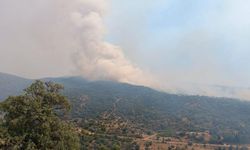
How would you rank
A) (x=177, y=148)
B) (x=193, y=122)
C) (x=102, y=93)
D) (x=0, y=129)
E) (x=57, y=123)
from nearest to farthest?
(x=0, y=129), (x=57, y=123), (x=177, y=148), (x=193, y=122), (x=102, y=93)

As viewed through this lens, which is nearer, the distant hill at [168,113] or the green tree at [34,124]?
the green tree at [34,124]

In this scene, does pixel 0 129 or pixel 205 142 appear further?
pixel 205 142

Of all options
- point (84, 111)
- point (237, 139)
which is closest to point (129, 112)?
point (84, 111)

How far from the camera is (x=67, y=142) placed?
2962 centimetres

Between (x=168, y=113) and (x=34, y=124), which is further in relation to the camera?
(x=168, y=113)

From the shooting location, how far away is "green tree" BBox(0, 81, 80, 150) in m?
27.6

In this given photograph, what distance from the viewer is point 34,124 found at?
2870cm

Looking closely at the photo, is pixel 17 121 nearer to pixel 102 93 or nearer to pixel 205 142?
pixel 205 142

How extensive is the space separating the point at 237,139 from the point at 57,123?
100m

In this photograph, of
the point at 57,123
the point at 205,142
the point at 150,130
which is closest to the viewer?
the point at 57,123

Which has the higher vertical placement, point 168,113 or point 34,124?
point 168,113

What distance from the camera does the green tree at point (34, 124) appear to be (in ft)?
90.4

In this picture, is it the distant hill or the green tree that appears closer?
the green tree

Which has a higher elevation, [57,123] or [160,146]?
[57,123]
